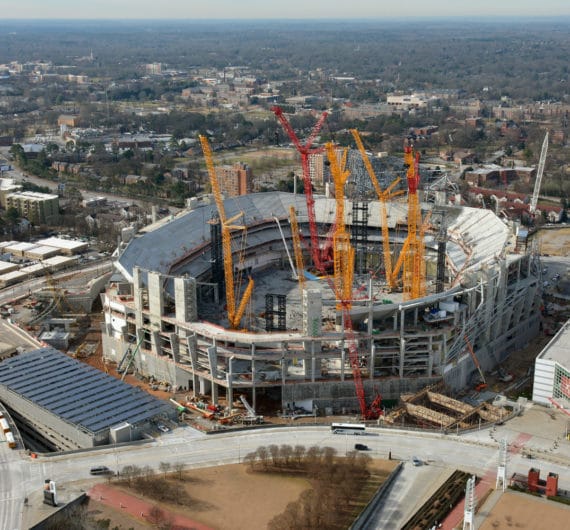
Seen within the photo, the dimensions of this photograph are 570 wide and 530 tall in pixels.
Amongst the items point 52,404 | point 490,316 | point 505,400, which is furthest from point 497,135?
point 52,404

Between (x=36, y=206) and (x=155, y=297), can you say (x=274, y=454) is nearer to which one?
(x=155, y=297)

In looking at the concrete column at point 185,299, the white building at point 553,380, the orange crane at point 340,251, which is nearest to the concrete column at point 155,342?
the concrete column at point 185,299

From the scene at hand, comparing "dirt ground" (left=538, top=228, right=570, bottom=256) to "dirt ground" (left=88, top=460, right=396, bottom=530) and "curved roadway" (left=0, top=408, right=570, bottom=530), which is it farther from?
"dirt ground" (left=88, top=460, right=396, bottom=530)

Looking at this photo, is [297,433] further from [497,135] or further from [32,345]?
[497,135]

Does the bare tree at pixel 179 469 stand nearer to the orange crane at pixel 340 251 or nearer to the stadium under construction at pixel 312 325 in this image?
the stadium under construction at pixel 312 325

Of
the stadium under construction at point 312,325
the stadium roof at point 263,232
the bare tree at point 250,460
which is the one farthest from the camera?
the stadium roof at point 263,232

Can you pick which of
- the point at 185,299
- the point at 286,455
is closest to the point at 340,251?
the point at 185,299
